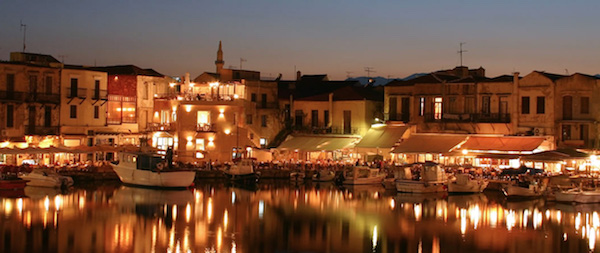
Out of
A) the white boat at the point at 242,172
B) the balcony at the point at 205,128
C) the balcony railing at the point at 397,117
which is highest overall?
the balcony railing at the point at 397,117

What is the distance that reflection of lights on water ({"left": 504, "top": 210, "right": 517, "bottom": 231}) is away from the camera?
88.4 ft

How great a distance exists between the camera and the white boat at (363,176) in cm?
4097

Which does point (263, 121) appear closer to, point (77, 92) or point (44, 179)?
point (77, 92)

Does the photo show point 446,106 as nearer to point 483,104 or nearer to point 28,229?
point 483,104

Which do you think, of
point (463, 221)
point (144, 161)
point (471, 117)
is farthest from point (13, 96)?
point (463, 221)

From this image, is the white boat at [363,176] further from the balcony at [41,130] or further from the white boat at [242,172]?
the balcony at [41,130]

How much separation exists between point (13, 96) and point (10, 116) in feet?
3.72

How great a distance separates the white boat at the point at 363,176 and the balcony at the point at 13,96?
18.7m

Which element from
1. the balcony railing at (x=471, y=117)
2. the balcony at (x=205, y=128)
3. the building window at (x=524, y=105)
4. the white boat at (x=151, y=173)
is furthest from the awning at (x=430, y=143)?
the white boat at (x=151, y=173)

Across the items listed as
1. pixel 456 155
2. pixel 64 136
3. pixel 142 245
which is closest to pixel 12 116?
pixel 64 136

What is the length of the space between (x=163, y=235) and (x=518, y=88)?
25019 millimetres

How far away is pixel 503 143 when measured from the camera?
40.8 meters

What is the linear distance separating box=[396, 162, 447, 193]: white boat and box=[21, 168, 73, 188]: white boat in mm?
16861

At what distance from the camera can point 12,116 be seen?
4156 cm
